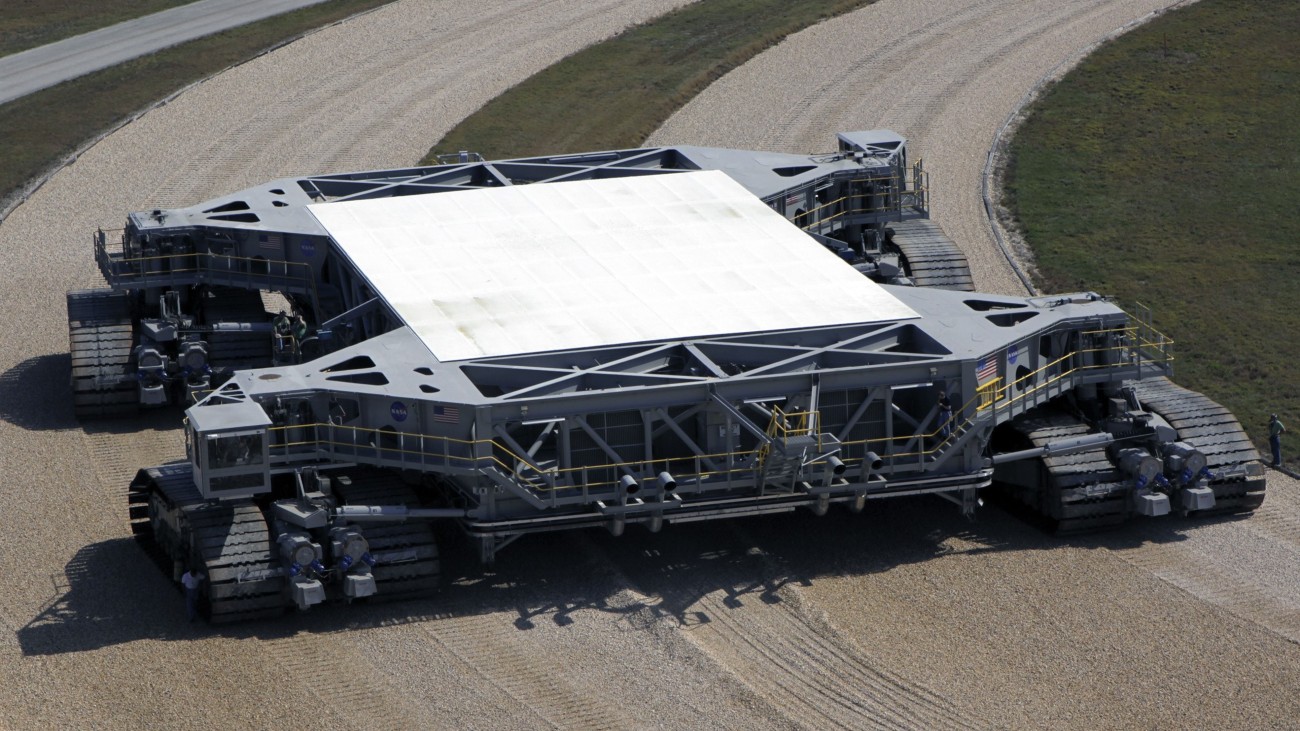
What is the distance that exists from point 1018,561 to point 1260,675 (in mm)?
6682

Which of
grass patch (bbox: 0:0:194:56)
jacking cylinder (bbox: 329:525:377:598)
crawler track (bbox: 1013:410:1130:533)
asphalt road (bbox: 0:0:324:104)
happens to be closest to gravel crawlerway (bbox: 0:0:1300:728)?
crawler track (bbox: 1013:410:1130:533)

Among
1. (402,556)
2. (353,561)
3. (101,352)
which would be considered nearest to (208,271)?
(101,352)

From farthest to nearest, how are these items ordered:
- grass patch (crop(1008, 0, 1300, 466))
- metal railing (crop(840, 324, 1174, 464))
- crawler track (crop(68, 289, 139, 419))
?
grass patch (crop(1008, 0, 1300, 466)), crawler track (crop(68, 289, 139, 419)), metal railing (crop(840, 324, 1174, 464))

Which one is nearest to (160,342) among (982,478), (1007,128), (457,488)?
(457,488)

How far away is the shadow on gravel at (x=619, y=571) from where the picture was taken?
44875 mm

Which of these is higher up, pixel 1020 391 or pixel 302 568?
pixel 1020 391

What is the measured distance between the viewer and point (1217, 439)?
50562 millimetres

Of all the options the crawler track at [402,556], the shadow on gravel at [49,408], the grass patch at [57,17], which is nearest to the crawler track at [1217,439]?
the crawler track at [402,556]

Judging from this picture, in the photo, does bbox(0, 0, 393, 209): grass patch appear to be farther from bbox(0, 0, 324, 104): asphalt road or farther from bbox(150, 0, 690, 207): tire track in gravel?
bbox(150, 0, 690, 207): tire track in gravel

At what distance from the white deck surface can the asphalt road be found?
33713 millimetres

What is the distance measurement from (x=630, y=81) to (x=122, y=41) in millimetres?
23463

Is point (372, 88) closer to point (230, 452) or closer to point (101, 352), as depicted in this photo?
point (101, 352)

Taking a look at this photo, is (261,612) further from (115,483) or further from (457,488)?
(115,483)

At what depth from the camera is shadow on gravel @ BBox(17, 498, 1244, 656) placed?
44.9m
